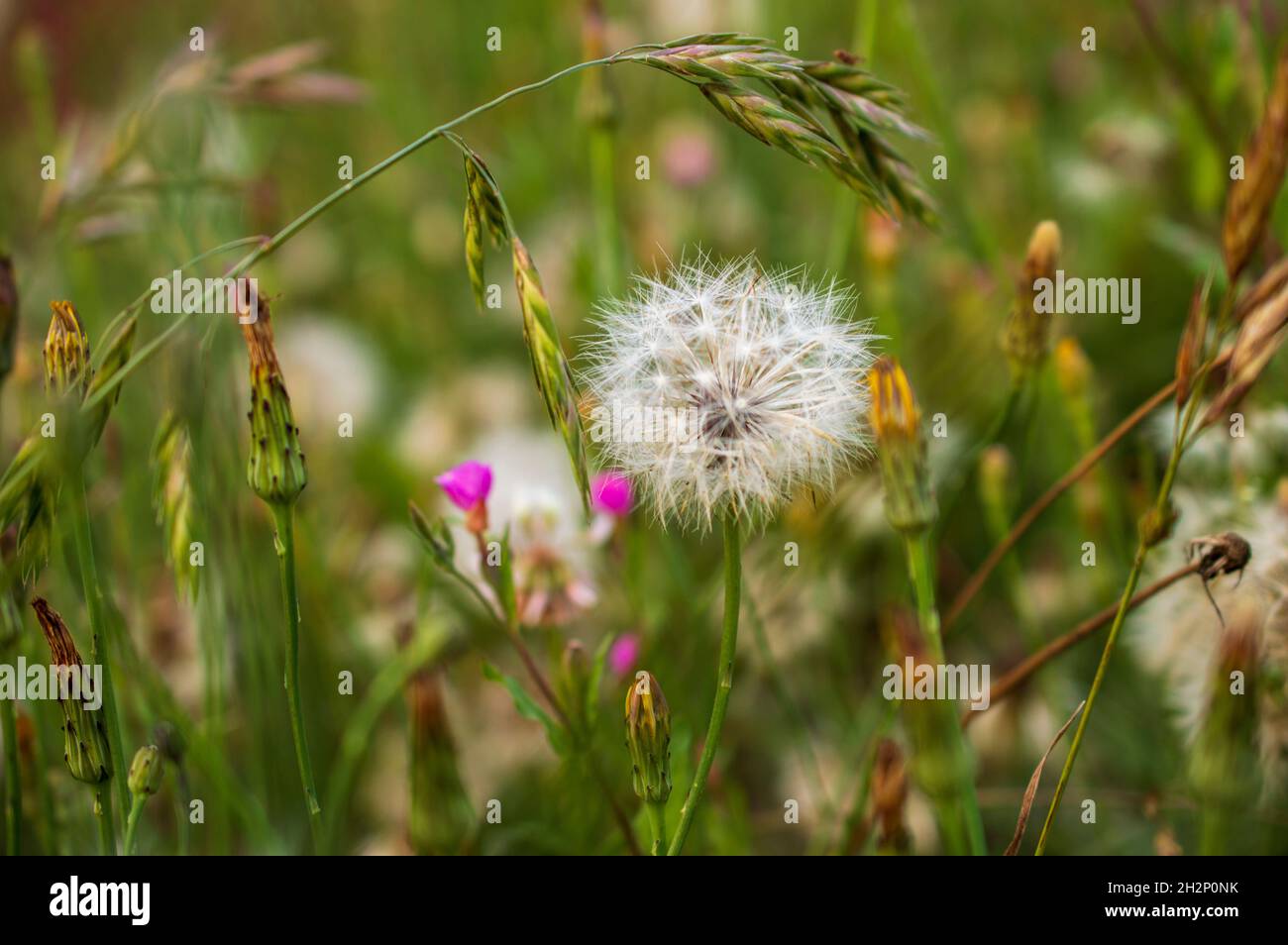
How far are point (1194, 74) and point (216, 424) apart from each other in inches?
74.5

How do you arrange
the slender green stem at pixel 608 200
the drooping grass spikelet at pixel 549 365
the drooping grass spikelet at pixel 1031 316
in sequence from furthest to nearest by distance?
the slender green stem at pixel 608 200 → the drooping grass spikelet at pixel 1031 316 → the drooping grass spikelet at pixel 549 365

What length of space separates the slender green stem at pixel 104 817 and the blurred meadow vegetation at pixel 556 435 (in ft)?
0.30

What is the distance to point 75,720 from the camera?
1088mm

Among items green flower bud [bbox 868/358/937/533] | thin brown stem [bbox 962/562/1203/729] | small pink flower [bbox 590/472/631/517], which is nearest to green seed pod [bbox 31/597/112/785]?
small pink flower [bbox 590/472/631/517]

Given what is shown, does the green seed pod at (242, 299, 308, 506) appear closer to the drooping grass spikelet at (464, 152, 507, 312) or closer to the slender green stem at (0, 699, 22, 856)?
the drooping grass spikelet at (464, 152, 507, 312)

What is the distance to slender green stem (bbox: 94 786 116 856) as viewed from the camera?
1.12 m

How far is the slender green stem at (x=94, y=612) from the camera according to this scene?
105cm

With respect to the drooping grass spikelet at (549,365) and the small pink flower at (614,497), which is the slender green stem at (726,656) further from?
the small pink flower at (614,497)

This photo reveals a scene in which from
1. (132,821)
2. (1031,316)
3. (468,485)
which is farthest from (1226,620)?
(132,821)

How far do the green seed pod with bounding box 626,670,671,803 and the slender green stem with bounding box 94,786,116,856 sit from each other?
50cm

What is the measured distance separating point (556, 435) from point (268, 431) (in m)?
1.07

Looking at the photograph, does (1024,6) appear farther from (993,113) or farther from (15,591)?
(15,591)

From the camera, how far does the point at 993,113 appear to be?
328cm

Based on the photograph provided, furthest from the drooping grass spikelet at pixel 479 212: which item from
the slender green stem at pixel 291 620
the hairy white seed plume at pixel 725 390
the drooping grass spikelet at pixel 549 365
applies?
the slender green stem at pixel 291 620
